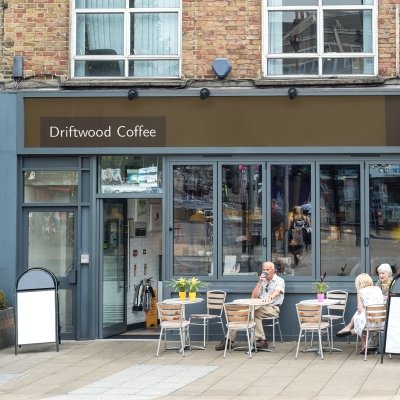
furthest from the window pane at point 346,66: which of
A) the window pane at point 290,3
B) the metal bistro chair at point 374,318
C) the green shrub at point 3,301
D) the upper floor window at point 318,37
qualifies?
the green shrub at point 3,301

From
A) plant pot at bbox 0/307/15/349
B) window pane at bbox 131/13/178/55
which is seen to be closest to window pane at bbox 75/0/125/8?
window pane at bbox 131/13/178/55

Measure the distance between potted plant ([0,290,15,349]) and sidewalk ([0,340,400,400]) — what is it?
24 centimetres

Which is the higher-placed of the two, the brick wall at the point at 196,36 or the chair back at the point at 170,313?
the brick wall at the point at 196,36

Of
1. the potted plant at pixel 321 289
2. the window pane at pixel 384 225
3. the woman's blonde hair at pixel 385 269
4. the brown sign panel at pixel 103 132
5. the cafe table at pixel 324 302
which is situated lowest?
the cafe table at pixel 324 302

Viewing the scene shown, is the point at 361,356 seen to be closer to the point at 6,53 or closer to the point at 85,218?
the point at 85,218

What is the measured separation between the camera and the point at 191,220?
15.8 m

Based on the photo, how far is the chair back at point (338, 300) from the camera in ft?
48.8

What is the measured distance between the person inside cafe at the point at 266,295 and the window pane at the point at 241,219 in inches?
25.3

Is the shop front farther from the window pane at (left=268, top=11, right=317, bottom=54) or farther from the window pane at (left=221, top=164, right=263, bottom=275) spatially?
the window pane at (left=268, top=11, right=317, bottom=54)

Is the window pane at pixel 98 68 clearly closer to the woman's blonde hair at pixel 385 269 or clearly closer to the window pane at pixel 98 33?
the window pane at pixel 98 33

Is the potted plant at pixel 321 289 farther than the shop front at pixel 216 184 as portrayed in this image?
No

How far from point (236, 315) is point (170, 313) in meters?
1.02

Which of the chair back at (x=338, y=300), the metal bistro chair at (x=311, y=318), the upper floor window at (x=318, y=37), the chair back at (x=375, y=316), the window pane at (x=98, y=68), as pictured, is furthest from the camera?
the window pane at (x=98, y=68)

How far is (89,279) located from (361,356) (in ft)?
15.5
